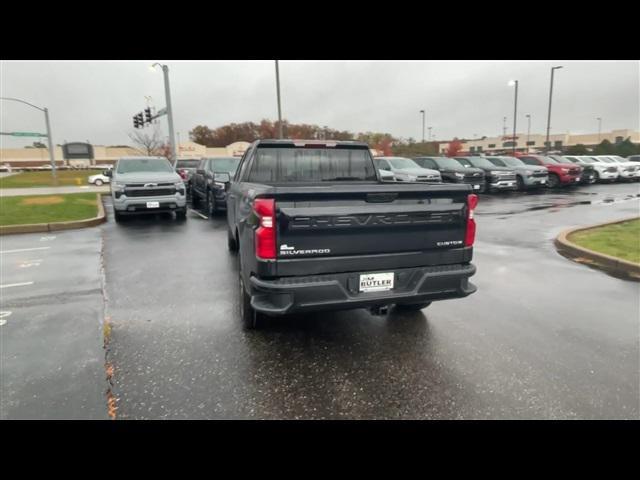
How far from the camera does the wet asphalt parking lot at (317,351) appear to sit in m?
2.90

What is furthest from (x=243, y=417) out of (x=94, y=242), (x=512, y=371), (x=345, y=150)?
(x=94, y=242)

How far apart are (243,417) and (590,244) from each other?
7412 mm

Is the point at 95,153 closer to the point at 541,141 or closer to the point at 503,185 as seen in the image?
the point at 503,185

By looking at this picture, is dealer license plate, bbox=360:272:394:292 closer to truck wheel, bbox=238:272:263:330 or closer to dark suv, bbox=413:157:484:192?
truck wheel, bbox=238:272:263:330

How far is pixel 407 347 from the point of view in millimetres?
3801

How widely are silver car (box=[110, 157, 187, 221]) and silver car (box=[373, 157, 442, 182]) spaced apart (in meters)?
8.20

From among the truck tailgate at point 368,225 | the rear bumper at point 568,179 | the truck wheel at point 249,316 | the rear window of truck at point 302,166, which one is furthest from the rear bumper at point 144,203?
the rear bumper at point 568,179

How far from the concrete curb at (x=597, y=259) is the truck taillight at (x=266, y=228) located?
18.5 feet

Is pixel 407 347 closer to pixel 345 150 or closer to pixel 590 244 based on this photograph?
pixel 345 150

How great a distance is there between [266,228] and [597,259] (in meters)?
6.18

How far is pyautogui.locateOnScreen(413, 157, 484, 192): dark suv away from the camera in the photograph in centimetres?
1816

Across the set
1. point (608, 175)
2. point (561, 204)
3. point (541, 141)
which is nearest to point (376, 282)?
point (561, 204)

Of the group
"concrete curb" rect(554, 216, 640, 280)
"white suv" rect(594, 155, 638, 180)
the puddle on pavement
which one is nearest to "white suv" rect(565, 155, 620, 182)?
"white suv" rect(594, 155, 638, 180)

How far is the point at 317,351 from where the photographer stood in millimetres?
3721
